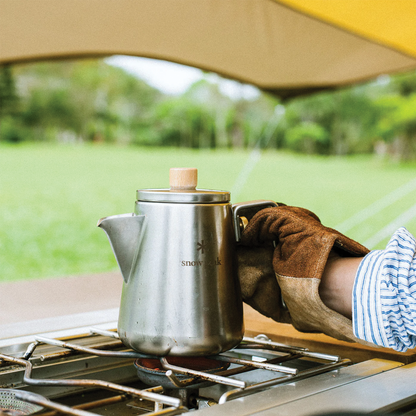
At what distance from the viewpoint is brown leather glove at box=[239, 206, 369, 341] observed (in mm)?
556

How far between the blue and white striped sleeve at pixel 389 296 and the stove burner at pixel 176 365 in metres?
0.15

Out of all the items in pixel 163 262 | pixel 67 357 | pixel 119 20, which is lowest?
pixel 67 357

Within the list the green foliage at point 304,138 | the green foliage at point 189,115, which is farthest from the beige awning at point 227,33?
the green foliage at point 304,138

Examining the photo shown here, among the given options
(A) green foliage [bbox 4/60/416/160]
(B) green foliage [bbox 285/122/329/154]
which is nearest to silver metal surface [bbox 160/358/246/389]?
(A) green foliage [bbox 4/60/416/160]

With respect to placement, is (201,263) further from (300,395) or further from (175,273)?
(300,395)

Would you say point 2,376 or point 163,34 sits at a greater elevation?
point 163,34

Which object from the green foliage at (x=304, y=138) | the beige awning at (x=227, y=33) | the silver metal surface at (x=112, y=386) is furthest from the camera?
the green foliage at (x=304, y=138)

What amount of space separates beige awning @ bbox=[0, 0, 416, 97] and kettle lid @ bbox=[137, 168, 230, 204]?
2.79 feet

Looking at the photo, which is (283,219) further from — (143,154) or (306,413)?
(143,154)

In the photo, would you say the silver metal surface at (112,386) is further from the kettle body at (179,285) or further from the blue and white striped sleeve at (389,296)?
the blue and white striped sleeve at (389,296)

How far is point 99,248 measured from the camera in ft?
21.7

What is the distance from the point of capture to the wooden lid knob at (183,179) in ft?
1.82

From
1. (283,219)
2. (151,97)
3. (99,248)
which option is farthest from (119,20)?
(151,97)

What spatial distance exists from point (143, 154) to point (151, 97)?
1.19 meters
